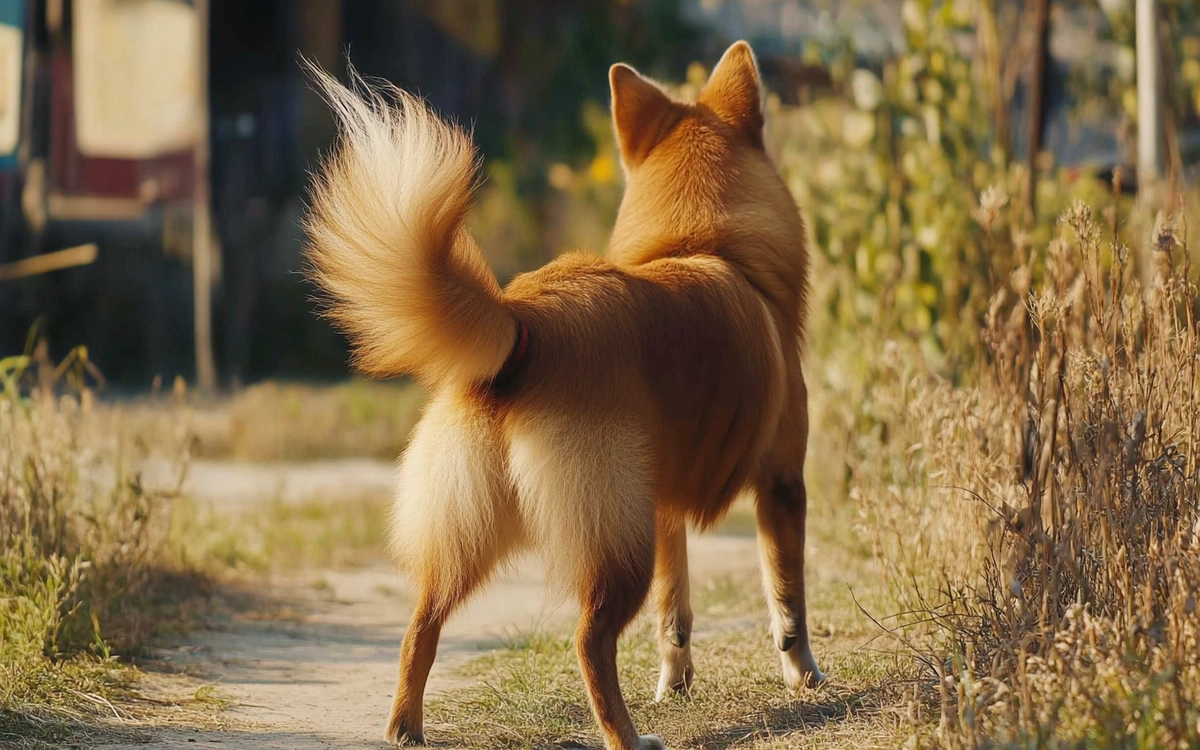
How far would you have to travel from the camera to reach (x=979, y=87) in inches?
286

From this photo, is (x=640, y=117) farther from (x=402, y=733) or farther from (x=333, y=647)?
(x=333, y=647)

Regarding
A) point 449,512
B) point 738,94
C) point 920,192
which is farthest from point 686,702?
point 920,192

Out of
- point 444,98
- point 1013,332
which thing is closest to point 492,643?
point 1013,332

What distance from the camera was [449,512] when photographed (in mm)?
3359

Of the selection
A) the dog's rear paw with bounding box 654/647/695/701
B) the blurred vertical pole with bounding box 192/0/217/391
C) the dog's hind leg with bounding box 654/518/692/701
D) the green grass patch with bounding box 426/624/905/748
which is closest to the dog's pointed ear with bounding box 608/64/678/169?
the dog's hind leg with bounding box 654/518/692/701

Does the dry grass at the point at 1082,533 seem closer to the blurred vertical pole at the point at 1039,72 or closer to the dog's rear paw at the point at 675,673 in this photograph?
the dog's rear paw at the point at 675,673

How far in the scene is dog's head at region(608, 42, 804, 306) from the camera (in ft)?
14.0

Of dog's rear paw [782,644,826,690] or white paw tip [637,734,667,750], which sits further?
dog's rear paw [782,644,826,690]

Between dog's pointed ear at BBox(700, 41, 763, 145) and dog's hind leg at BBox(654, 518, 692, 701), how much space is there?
4.75 feet

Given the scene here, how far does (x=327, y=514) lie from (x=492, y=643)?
2.66 m

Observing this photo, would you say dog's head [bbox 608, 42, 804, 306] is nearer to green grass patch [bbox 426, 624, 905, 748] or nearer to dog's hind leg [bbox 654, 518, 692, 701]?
dog's hind leg [bbox 654, 518, 692, 701]

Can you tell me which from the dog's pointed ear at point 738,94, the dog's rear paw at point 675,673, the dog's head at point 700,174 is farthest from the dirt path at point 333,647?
the dog's pointed ear at point 738,94

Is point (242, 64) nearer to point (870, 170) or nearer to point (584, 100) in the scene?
point (584, 100)

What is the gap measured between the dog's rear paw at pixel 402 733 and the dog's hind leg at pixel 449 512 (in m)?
0.24
